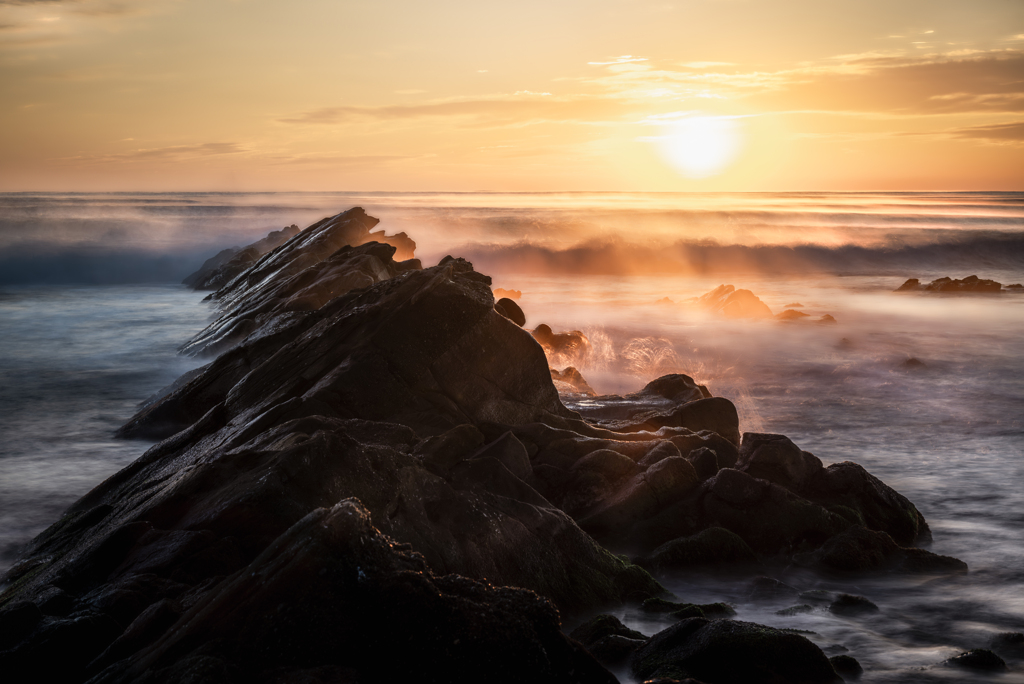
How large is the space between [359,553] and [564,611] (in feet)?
8.60

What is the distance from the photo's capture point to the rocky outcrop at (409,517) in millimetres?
3666

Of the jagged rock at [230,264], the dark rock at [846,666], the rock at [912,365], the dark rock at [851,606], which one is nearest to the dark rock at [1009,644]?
the dark rock at [851,606]

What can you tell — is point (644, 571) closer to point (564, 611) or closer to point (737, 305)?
point (564, 611)

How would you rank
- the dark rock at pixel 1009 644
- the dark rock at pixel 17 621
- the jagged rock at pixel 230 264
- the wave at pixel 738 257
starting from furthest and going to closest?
1. the wave at pixel 738 257
2. the jagged rock at pixel 230 264
3. the dark rock at pixel 1009 644
4. the dark rock at pixel 17 621

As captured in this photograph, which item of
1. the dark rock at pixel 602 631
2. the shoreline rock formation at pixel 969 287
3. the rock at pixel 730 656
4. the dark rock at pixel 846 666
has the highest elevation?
the shoreline rock formation at pixel 969 287

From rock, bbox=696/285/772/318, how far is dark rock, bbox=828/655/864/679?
23218 millimetres

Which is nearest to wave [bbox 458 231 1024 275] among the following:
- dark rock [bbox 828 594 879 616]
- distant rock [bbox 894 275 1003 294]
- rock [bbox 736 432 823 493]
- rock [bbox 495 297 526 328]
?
distant rock [bbox 894 275 1003 294]

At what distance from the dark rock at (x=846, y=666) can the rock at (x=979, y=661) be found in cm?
74

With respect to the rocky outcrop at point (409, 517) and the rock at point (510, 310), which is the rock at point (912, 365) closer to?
the rocky outcrop at point (409, 517)

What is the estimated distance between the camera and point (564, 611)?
5.92 metres

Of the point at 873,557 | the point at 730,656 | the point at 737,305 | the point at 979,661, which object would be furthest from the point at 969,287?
the point at 730,656

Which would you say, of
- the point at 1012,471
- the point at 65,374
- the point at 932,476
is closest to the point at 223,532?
the point at 932,476

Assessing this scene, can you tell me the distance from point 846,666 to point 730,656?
106 cm

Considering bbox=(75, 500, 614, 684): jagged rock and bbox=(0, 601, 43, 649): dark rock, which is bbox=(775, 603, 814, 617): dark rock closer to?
bbox=(75, 500, 614, 684): jagged rock
